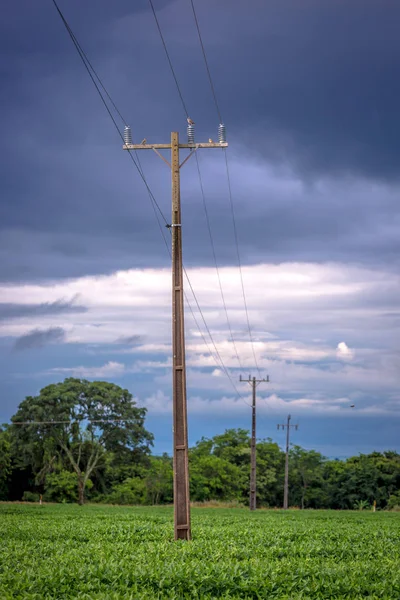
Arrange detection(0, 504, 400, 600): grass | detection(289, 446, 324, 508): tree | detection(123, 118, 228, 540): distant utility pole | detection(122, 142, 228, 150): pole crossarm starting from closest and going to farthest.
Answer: detection(0, 504, 400, 600): grass
detection(123, 118, 228, 540): distant utility pole
detection(122, 142, 228, 150): pole crossarm
detection(289, 446, 324, 508): tree

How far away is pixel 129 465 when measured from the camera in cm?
6825

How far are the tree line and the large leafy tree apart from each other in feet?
0.28

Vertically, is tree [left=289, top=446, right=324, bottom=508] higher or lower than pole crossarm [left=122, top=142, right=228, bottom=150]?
lower

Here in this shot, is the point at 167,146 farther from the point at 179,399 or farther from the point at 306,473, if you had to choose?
the point at 306,473

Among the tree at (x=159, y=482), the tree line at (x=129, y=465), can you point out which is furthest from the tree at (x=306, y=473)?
the tree at (x=159, y=482)

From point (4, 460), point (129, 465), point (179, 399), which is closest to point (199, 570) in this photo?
point (179, 399)

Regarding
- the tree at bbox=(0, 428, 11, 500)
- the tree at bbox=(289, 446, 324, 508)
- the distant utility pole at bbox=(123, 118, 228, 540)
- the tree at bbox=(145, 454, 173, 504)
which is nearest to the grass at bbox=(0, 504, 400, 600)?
the distant utility pole at bbox=(123, 118, 228, 540)

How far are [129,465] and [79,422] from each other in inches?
393

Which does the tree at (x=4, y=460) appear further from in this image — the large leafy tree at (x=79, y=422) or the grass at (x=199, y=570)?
the grass at (x=199, y=570)

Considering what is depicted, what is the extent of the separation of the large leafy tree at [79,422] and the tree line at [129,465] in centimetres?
9

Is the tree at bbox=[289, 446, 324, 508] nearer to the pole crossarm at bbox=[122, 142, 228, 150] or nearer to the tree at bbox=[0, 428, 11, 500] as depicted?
the tree at bbox=[0, 428, 11, 500]

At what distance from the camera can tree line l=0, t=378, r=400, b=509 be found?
199 ft

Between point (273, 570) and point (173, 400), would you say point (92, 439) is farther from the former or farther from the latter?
point (273, 570)

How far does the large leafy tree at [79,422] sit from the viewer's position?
60281 millimetres
